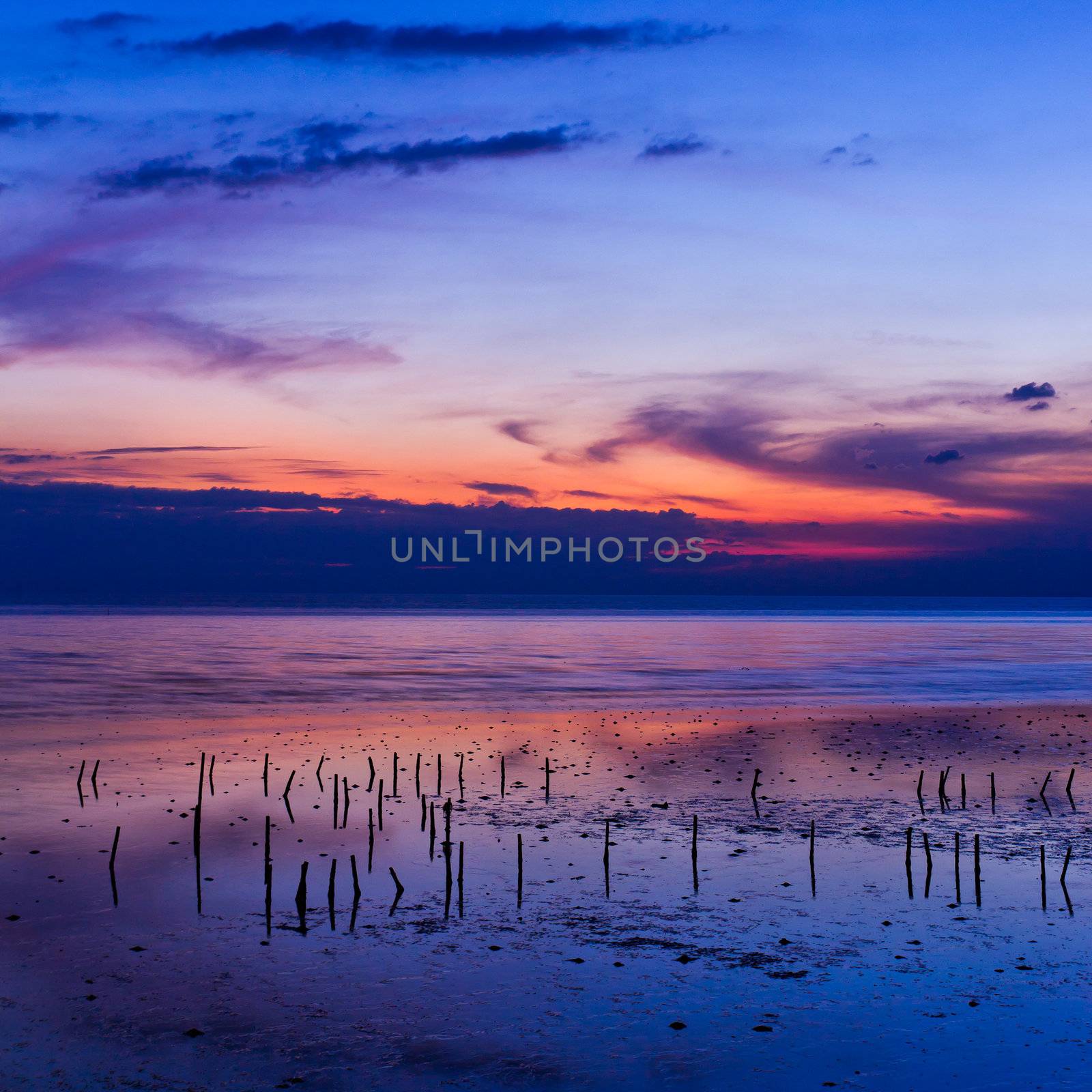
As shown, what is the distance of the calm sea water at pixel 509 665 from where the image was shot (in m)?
55.0

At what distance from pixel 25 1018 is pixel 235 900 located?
4.74 meters

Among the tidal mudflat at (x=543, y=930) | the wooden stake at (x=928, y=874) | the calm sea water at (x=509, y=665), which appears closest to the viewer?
the tidal mudflat at (x=543, y=930)

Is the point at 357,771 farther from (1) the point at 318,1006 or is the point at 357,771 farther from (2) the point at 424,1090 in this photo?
(2) the point at 424,1090

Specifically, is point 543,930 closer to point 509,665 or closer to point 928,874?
point 928,874

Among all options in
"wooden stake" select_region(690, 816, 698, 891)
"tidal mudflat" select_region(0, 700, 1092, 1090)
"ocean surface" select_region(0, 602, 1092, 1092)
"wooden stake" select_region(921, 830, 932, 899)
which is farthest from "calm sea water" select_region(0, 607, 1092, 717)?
"wooden stake" select_region(921, 830, 932, 899)

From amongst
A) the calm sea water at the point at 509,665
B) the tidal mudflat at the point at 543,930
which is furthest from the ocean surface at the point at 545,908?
the calm sea water at the point at 509,665

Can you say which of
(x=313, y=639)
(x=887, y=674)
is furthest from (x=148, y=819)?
(x=313, y=639)

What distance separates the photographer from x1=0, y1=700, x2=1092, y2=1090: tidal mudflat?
11.8 m

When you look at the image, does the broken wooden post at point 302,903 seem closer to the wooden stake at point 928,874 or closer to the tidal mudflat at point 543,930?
the tidal mudflat at point 543,930

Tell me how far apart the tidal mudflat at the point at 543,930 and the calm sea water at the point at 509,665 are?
2535cm

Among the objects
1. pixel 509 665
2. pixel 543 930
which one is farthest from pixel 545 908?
pixel 509 665

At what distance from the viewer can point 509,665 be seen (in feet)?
262

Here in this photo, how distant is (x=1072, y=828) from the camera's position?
2231cm

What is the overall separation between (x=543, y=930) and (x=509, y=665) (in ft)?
211
